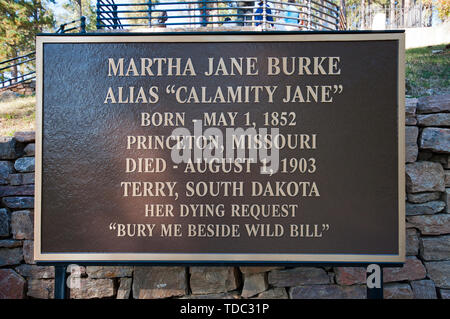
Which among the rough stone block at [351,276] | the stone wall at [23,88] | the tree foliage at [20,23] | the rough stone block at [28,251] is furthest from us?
the tree foliage at [20,23]

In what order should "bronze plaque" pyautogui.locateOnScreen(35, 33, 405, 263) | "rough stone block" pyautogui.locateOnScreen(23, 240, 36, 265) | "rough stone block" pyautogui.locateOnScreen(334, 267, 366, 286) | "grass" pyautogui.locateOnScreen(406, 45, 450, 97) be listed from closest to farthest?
1. "bronze plaque" pyautogui.locateOnScreen(35, 33, 405, 263)
2. "rough stone block" pyautogui.locateOnScreen(334, 267, 366, 286)
3. "rough stone block" pyautogui.locateOnScreen(23, 240, 36, 265)
4. "grass" pyautogui.locateOnScreen(406, 45, 450, 97)

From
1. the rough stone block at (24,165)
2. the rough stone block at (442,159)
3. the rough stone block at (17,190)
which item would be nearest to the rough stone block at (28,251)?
the rough stone block at (17,190)

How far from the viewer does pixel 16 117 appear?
16.4ft

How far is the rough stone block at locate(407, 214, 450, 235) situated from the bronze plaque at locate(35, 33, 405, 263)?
0.66 metres

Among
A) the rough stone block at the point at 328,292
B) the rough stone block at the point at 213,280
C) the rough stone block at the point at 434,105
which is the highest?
the rough stone block at the point at 434,105

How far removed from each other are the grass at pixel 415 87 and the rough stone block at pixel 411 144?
1.42 metres

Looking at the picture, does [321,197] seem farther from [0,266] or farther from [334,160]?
[0,266]

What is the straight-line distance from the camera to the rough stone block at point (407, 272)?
3049mm

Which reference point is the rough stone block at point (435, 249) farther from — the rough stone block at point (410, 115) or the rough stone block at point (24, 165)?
the rough stone block at point (24, 165)

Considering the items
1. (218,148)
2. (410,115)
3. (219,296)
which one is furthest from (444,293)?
(218,148)

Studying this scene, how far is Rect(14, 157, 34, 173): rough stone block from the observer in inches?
124

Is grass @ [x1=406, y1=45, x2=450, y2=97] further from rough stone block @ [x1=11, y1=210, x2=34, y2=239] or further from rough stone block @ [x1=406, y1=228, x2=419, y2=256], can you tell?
rough stone block @ [x1=11, y1=210, x2=34, y2=239]

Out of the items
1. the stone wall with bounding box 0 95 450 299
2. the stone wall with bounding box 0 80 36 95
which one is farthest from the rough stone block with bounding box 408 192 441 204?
the stone wall with bounding box 0 80 36 95

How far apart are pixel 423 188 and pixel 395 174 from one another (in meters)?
0.72
